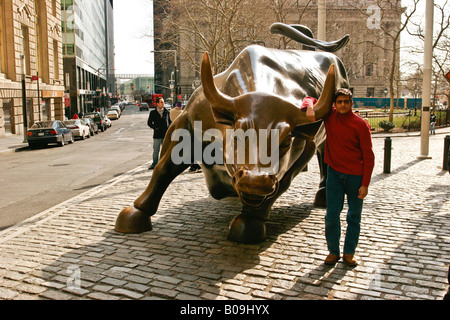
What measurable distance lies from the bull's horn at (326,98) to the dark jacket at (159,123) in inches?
316

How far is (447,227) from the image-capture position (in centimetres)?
644

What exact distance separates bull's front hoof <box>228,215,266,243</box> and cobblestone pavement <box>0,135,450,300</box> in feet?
0.32

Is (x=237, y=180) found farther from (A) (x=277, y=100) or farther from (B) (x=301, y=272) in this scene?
(B) (x=301, y=272)

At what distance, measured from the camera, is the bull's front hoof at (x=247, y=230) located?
18.2 feet

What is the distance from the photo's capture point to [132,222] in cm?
620

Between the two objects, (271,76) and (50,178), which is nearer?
(271,76)

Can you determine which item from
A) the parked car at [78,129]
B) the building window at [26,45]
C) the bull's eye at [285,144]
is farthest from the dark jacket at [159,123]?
the building window at [26,45]

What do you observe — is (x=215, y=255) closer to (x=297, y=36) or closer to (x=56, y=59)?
(x=297, y=36)

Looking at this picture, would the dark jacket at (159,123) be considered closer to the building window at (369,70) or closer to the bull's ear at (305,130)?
the bull's ear at (305,130)

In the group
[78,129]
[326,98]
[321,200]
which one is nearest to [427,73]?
[321,200]

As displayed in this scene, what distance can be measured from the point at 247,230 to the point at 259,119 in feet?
5.57

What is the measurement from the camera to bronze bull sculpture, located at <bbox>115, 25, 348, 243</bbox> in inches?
174

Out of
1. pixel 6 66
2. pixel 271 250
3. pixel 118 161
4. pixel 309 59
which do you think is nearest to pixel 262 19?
pixel 6 66

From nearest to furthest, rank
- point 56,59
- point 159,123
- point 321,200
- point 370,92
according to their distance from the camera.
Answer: point 321,200, point 159,123, point 56,59, point 370,92
